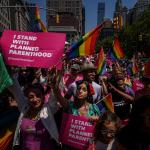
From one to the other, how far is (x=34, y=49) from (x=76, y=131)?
3.57 ft

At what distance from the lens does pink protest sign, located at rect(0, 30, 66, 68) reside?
4.27 m

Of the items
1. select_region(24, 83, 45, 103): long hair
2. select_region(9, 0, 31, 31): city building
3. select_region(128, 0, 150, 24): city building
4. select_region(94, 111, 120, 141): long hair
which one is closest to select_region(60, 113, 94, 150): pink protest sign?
select_region(24, 83, 45, 103): long hair

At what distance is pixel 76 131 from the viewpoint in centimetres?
404

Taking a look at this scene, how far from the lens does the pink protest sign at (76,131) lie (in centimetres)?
398

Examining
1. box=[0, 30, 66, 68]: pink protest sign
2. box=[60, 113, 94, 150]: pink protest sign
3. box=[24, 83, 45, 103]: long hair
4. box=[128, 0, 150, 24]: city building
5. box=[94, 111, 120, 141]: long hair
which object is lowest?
box=[60, 113, 94, 150]: pink protest sign

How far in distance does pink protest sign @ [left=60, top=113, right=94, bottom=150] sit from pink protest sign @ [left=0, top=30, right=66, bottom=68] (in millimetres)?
692

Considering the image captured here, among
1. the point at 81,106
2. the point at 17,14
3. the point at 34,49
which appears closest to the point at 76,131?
the point at 81,106

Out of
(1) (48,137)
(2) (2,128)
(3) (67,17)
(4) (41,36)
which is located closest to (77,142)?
(1) (48,137)

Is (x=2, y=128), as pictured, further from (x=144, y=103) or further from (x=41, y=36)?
(x=144, y=103)

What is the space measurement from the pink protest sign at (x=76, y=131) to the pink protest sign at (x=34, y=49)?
692mm

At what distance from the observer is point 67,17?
130625 millimetres

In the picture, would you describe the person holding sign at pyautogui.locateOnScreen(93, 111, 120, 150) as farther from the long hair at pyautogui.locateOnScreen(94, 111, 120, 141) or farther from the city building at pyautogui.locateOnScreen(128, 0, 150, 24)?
the city building at pyautogui.locateOnScreen(128, 0, 150, 24)

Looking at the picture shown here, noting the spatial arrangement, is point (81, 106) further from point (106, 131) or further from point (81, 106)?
point (106, 131)

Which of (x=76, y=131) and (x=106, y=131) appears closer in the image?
(x=106, y=131)
